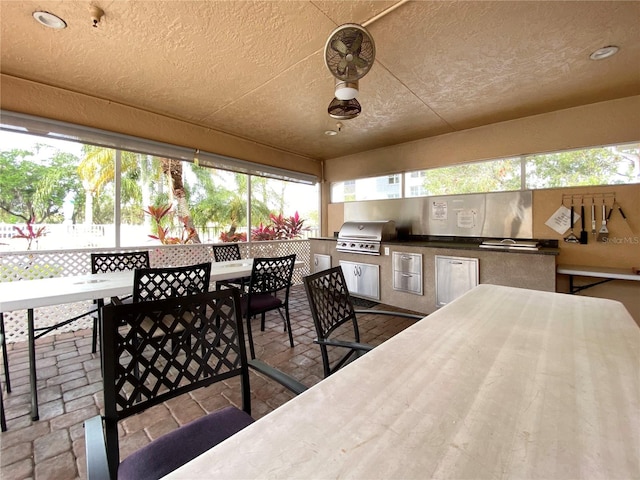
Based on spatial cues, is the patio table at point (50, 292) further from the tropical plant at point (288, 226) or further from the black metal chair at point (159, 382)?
the tropical plant at point (288, 226)

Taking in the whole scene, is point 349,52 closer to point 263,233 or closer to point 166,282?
point 166,282

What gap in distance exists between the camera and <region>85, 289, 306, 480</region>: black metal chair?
32.4 inches

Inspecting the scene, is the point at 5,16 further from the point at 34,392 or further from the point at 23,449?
the point at 23,449

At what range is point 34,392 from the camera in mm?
1692

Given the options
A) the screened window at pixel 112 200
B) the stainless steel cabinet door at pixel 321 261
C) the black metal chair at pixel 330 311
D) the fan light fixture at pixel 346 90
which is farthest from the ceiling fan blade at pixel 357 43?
the stainless steel cabinet door at pixel 321 261

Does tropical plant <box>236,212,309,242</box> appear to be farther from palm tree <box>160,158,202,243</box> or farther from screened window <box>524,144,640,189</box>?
screened window <box>524,144,640,189</box>

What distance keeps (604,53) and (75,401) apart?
4639mm

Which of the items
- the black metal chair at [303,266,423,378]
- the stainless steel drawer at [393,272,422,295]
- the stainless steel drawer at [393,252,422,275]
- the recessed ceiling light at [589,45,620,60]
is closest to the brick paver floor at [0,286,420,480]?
the black metal chair at [303,266,423,378]

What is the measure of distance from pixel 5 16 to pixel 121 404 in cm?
262

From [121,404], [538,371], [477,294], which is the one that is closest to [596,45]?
[477,294]

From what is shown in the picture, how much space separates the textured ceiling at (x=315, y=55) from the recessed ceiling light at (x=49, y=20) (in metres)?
0.05

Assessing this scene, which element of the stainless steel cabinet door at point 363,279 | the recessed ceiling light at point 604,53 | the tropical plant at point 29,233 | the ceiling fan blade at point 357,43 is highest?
the recessed ceiling light at point 604,53

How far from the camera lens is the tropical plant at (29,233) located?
118 inches

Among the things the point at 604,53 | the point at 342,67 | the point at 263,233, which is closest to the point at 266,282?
the point at 342,67
